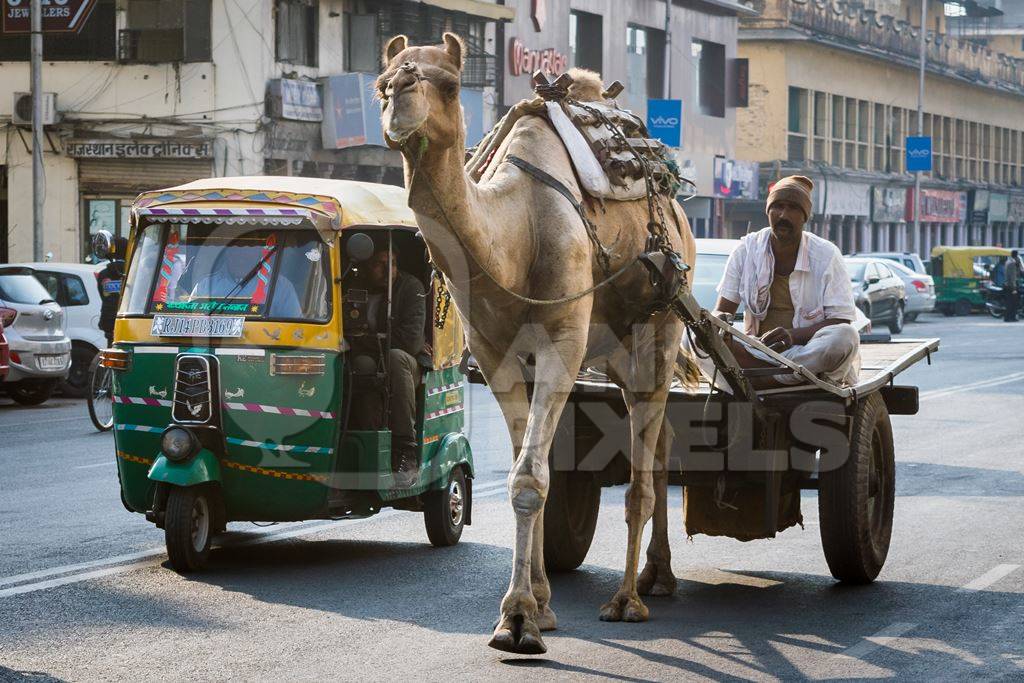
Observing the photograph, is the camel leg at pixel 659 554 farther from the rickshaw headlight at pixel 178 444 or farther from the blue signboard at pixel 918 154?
the blue signboard at pixel 918 154

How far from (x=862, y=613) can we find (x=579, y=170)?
2.49m

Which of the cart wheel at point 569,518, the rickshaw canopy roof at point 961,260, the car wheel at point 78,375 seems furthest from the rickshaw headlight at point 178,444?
the rickshaw canopy roof at point 961,260

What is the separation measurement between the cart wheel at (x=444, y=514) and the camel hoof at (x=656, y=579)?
200cm


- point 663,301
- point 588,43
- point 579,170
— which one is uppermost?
point 588,43

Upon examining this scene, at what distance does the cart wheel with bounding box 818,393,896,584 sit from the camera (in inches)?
370

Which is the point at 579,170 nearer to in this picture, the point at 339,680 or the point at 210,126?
the point at 339,680

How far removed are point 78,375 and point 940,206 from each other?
188ft

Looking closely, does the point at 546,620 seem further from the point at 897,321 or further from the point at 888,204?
the point at 888,204

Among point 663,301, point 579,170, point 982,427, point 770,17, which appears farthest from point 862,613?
point 770,17

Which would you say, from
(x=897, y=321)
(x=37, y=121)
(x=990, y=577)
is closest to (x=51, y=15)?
(x=37, y=121)

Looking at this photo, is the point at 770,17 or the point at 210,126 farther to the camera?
the point at 770,17

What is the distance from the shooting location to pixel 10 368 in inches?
892

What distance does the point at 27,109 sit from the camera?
34031mm

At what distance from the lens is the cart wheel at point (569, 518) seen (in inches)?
389
